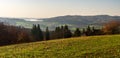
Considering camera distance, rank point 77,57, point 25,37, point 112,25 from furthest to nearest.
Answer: point 112,25, point 25,37, point 77,57

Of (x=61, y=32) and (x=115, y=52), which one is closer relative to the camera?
(x=115, y=52)

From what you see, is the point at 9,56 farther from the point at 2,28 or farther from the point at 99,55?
the point at 2,28

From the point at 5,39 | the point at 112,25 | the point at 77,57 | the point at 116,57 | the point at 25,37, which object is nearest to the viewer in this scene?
the point at 116,57

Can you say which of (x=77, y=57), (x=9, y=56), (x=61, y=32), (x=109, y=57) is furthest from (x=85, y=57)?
(x=61, y=32)

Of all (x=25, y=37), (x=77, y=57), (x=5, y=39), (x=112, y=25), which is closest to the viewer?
(x=77, y=57)

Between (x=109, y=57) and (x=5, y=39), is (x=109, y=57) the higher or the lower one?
the higher one

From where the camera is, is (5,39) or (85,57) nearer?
(85,57)

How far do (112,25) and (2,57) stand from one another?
10636 centimetres

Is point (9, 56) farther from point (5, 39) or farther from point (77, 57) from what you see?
point (5, 39)

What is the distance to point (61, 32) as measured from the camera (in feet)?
424

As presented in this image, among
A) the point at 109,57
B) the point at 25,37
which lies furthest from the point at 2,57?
the point at 25,37

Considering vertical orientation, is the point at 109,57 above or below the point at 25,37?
above

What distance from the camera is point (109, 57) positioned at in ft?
70.3

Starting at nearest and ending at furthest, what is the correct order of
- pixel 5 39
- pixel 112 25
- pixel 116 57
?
1. pixel 116 57
2. pixel 5 39
3. pixel 112 25
